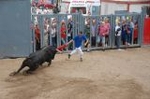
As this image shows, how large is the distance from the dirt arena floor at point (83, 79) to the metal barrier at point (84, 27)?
4.57 ft

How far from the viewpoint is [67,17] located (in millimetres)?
20375

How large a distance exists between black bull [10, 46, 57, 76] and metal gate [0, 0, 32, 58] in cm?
225

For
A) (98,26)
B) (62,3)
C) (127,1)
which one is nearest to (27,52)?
(98,26)

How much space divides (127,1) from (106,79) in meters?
16.0

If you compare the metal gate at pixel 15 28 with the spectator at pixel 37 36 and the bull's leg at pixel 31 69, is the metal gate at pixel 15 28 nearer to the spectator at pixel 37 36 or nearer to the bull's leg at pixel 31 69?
the spectator at pixel 37 36

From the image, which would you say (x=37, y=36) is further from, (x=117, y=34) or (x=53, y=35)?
(x=117, y=34)

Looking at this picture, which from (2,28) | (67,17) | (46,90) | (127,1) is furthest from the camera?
(127,1)

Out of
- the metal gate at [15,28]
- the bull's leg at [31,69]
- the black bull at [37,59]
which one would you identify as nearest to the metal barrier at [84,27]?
the metal gate at [15,28]

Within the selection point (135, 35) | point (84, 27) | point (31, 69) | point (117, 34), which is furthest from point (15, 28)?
point (135, 35)

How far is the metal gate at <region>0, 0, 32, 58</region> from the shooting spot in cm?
1844

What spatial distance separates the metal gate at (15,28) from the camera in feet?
60.5

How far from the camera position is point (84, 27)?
2084 centimetres

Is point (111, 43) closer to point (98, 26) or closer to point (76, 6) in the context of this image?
point (98, 26)

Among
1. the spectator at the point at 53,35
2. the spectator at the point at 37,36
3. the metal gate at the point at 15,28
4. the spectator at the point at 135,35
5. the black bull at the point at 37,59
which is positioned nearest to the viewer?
the black bull at the point at 37,59
